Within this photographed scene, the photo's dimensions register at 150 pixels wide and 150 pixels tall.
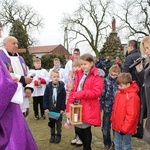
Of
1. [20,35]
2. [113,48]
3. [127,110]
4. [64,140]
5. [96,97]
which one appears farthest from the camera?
[20,35]

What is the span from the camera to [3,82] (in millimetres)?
1911

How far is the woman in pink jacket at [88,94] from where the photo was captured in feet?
12.0

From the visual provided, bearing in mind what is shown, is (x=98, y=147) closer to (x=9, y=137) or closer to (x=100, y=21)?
(x=9, y=137)

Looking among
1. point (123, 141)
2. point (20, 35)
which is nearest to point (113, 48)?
point (20, 35)

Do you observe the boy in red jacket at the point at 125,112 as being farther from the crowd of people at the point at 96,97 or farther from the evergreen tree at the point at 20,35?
the evergreen tree at the point at 20,35

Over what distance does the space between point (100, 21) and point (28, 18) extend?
40.5 feet

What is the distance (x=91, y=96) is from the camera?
3637mm

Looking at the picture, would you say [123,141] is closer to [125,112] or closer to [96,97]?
[125,112]

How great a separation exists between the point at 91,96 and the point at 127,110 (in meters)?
0.55

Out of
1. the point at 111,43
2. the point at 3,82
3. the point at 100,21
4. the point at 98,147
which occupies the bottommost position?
the point at 98,147

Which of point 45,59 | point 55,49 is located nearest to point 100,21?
point 45,59

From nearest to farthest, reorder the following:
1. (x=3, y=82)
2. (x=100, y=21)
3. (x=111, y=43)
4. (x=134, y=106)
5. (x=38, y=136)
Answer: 1. (x=3, y=82)
2. (x=134, y=106)
3. (x=38, y=136)
4. (x=111, y=43)
5. (x=100, y=21)

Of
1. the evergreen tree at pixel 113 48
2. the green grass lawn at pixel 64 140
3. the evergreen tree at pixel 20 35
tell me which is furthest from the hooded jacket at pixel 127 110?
the evergreen tree at pixel 20 35

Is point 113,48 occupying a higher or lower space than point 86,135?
higher
